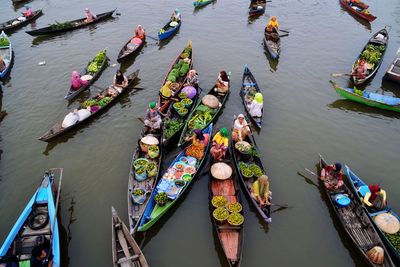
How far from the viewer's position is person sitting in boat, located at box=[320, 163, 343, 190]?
41.0ft

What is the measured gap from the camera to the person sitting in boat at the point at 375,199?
11.6 m

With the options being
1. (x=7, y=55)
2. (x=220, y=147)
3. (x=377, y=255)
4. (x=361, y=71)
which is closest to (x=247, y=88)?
(x=220, y=147)

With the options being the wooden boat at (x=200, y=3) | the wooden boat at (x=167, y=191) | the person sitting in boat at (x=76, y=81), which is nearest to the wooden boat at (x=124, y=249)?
the wooden boat at (x=167, y=191)

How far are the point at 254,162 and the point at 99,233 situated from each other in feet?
23.2

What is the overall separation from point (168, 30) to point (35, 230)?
18898 millimetres

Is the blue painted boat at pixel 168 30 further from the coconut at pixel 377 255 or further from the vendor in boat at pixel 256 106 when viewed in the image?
the coconut at pixel 377 255

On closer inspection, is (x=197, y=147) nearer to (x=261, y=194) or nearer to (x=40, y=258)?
(x=261, y=194)

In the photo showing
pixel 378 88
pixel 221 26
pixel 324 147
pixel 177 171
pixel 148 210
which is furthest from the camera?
pixel 221 26

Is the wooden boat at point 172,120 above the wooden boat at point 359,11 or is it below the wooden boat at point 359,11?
below

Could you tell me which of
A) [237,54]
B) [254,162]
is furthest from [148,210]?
[237,54]

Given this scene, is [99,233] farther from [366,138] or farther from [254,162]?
[366,138]

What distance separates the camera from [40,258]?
31.0 feet

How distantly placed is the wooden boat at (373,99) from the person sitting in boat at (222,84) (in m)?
6.45

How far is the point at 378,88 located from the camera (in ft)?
64.4
